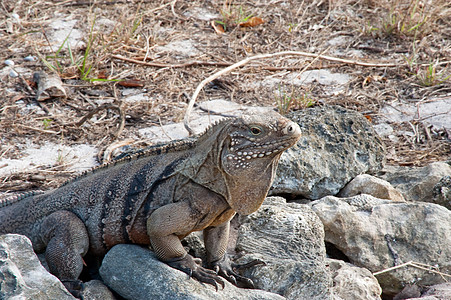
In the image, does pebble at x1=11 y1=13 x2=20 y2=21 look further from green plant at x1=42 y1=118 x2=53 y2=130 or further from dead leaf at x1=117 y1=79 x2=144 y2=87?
green plant at x1=42 y1=118 x2=53 y2=130

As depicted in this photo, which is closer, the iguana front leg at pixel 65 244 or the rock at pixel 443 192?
the iguana front leg at pixel 65 244

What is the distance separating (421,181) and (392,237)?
3.86 ft

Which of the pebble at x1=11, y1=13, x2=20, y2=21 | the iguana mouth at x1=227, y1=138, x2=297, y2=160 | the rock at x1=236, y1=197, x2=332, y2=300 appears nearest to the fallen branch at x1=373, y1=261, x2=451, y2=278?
the rock at x1=236, y1=197, x2=332, y2=300

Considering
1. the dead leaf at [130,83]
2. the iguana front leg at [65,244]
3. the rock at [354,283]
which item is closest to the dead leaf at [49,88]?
the dead leaf at [130,83]

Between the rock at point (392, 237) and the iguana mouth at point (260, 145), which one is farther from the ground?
the iguana mouth at point (260, 145)

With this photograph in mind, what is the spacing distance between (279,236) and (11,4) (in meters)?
7.66

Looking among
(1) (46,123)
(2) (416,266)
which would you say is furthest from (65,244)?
(1) (46,123)

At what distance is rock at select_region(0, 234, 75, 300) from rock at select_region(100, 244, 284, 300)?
1.66ft

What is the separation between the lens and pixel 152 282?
403 cm

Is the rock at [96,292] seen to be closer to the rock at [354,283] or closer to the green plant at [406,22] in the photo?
the rock at [354,283]

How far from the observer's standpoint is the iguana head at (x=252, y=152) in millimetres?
3938

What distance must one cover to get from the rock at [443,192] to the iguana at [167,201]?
2548 millimetres

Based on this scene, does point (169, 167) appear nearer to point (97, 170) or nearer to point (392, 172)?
point (97, 170)

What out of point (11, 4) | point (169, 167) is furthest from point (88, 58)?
point (169, 167)
